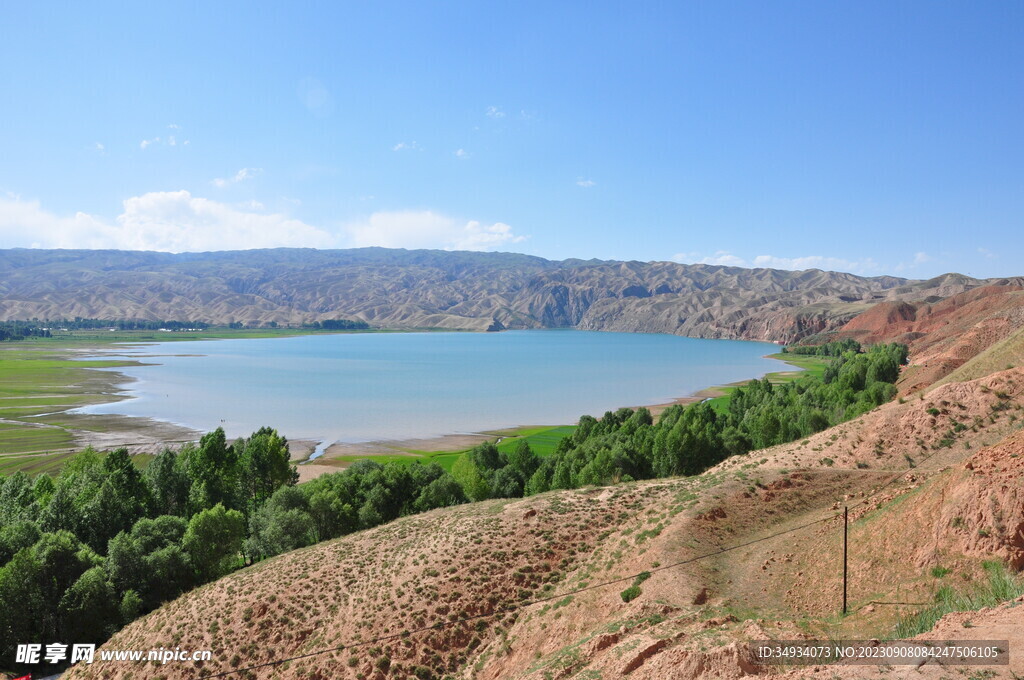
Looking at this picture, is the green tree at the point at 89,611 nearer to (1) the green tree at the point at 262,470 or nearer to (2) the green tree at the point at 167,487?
(2) the green tree at the point at 167,487

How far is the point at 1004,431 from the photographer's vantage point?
28.1 m

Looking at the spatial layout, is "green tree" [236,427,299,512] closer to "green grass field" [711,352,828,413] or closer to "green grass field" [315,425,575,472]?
"green grass field" [315,425,575,472]

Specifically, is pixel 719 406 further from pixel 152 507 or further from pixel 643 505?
pixel 152 507

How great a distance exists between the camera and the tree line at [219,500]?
1082 inches

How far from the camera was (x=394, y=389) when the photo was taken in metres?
109

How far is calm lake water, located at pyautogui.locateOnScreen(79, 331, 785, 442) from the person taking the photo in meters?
79.1

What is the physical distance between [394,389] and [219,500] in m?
66.4

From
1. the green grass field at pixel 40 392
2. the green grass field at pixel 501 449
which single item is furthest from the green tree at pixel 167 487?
the green grass field at pixel 40 392

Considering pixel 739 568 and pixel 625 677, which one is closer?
pixel 625 677

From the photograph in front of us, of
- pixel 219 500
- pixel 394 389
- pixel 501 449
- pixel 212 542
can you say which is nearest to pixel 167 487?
pixel 219 500

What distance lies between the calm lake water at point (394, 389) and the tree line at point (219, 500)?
24.5 m

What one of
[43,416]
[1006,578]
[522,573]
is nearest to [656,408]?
[522,573]

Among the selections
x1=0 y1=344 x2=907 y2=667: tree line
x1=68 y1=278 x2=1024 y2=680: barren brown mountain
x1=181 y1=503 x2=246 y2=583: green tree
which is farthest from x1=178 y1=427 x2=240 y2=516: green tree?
x1=68 y1=278 x2=1024 y2=680: barren brown mountain

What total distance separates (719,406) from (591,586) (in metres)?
72.3
